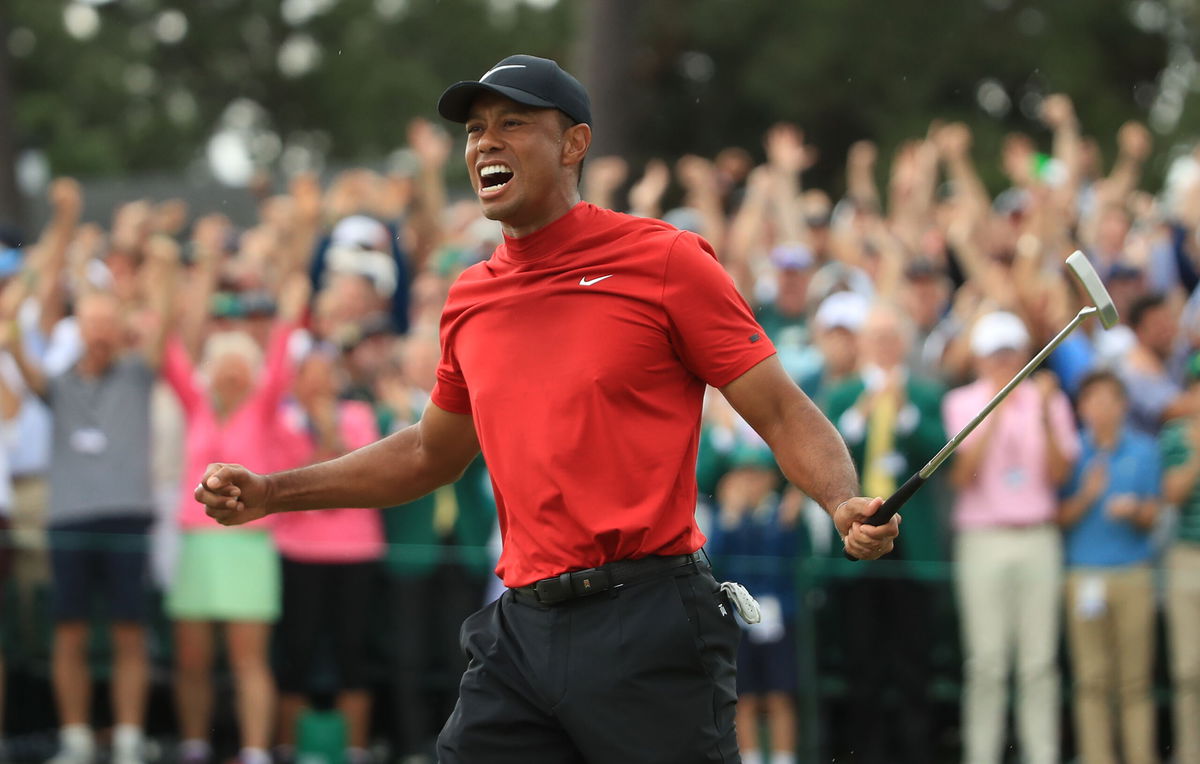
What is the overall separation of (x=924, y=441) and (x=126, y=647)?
425 cm

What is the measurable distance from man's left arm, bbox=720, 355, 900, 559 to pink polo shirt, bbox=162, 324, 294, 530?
5.33 meters

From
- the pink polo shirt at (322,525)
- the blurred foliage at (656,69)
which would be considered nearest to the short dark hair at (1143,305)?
the pink polo shirt at (322,525)

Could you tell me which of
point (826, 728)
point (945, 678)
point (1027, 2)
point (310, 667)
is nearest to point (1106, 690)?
point (945, 678)

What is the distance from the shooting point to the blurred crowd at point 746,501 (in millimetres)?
8984

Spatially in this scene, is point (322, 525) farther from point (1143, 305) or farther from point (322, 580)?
point (1143, 305)

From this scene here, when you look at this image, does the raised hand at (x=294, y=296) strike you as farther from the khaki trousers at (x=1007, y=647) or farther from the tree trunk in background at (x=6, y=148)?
the tree trunk in background at (x=6, y=148)

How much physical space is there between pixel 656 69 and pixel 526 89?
3066cm

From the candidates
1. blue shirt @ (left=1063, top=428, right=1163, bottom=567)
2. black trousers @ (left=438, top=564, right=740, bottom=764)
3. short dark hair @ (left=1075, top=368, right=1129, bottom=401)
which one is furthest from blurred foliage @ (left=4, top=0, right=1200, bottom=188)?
black trousers @ (left=438, top=564, right=740, bottom=764)

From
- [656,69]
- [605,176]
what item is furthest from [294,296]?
[656,69]

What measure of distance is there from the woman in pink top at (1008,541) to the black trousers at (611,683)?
453 cm

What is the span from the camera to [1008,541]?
30.1 feet

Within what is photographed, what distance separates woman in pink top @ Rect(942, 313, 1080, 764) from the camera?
8.87 meters

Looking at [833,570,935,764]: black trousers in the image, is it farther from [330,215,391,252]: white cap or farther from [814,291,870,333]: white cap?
[330,215,391,252]: white cap

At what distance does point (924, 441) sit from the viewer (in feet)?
30.3
